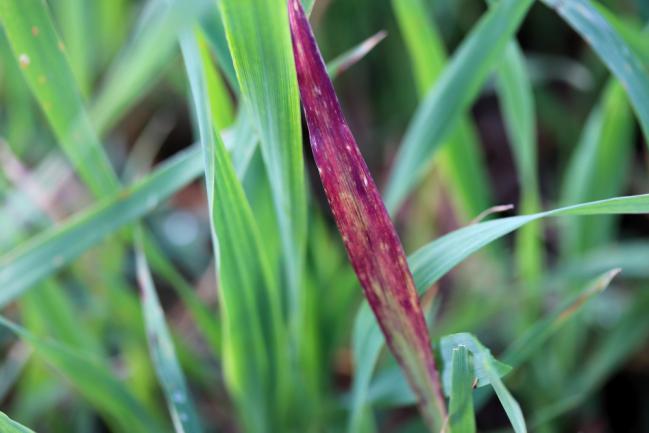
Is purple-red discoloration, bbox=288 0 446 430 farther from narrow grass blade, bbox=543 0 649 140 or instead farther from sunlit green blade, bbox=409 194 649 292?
narrow grass blade, bbox=543 0 649 140

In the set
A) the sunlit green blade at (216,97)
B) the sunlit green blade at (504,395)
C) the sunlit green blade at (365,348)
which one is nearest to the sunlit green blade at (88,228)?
the sunlit green blade at (216,97)

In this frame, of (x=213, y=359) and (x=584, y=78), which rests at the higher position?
(x=584, y=78)

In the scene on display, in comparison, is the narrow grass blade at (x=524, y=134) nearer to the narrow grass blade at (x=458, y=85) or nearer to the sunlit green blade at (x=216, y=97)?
the narrow grass blade at (x=458, y=85)

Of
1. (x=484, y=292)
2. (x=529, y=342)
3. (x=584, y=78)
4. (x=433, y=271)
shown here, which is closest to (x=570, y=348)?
(x=484, y=292)

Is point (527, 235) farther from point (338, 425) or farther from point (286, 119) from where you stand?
point (286, 119)

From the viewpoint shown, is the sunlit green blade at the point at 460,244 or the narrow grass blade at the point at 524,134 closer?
the sunlit green blade at the point at 460,244

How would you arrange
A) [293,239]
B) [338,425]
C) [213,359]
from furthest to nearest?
[213,359] < [338,425] < [293,239]
